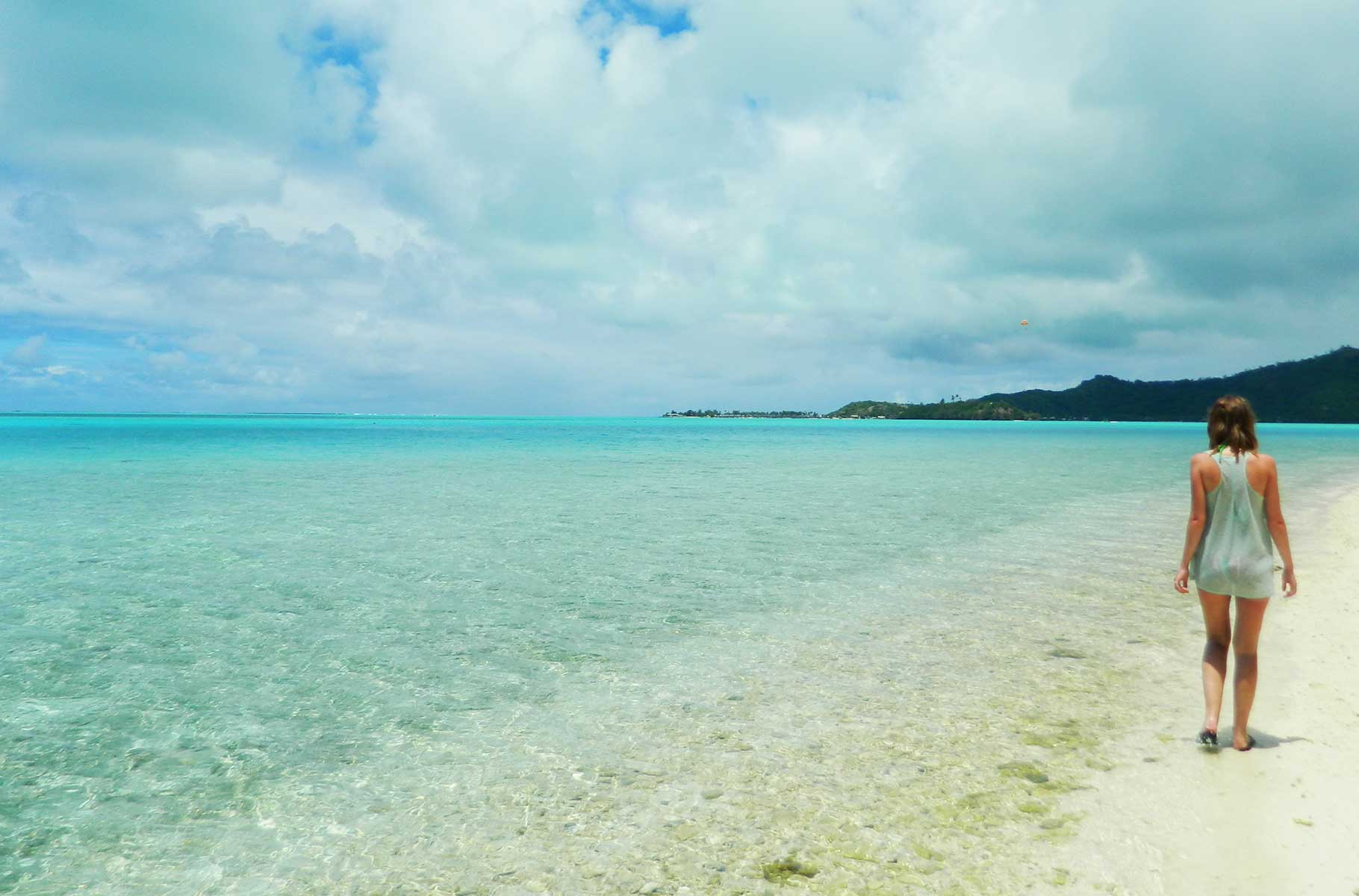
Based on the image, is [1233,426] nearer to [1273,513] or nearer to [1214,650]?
[1273,513]

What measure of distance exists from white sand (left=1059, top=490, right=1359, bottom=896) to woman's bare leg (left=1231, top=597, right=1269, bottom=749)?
9.5 inches

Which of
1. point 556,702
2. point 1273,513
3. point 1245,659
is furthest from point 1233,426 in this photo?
point 556,702

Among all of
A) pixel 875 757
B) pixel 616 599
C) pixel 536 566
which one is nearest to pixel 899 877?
pixel 875 757

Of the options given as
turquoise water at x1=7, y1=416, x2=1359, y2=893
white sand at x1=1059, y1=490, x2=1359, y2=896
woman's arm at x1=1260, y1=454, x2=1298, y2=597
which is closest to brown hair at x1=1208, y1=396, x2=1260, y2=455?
woman's arm at x1=1260, y1=454, x2=1298, y2=597

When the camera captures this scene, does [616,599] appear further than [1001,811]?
Yes

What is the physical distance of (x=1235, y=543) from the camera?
5.97 metres

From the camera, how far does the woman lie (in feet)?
19.4

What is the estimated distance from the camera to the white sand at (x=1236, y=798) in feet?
15.1

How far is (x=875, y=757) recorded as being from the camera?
21.2ft

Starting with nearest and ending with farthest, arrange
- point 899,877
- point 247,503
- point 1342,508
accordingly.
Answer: point 899,877 < point 1342,508 < point 247,503

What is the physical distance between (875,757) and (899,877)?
174cm

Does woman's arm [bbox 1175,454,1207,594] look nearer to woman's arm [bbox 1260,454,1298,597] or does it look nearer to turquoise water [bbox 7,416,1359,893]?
woman's arm [bbox 1260,454,1298,597]

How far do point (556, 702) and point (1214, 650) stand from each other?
20.8ft

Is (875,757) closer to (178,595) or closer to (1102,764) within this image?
(1102,764)
